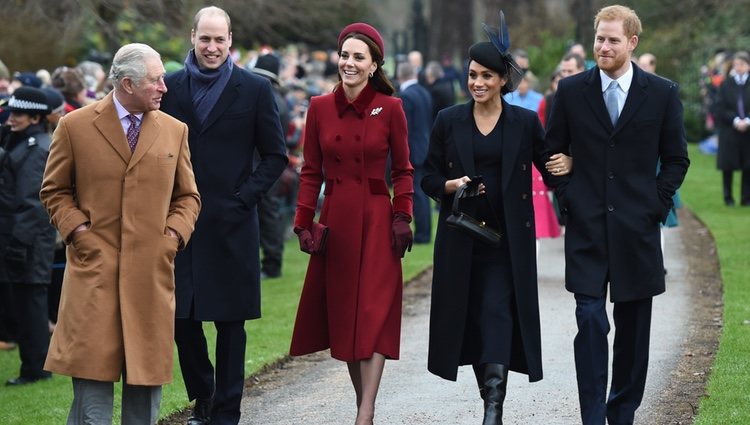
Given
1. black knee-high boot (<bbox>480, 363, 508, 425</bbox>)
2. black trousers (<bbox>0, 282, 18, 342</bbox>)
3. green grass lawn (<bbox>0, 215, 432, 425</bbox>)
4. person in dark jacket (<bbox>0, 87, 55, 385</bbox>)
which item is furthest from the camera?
black trousers (<bbox>0, 282, 18, 342</bbox>)

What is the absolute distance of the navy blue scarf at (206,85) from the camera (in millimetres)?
7207

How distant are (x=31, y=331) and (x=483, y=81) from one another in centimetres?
412

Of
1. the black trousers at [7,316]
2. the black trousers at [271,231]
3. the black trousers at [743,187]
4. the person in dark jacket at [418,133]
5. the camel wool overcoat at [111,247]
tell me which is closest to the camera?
the camel wool overcoat at [111,247]

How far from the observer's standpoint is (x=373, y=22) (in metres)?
39.6

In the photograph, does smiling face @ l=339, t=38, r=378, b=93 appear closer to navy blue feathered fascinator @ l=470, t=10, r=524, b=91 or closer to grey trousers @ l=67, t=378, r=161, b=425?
navy blue feathered fascinator @ l=470, t=10, r=524, b=91

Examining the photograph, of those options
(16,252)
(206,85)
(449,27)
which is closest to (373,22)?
(449,27)

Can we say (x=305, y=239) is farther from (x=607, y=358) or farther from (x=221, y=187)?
(x=607, y=358)

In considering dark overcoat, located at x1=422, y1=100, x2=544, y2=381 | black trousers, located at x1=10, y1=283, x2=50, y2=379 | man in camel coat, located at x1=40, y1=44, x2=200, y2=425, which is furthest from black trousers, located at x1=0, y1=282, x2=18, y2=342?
man in camel coat, located at x1=40, y1=44, x2=200, y2=425

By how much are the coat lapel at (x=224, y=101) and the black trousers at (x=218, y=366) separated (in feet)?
3.46

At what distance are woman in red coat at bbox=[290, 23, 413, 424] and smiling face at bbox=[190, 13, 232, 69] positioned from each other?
597 millimetres

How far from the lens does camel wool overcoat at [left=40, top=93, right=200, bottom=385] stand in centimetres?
596

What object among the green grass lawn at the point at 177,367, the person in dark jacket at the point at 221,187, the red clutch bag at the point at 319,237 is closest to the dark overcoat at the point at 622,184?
the red clutch bag at the point at 319,237

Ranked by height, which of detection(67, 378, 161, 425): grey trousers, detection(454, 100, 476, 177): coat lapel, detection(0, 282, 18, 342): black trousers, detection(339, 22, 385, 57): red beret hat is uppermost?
detection(339, 22, 385, 57): red beret hat

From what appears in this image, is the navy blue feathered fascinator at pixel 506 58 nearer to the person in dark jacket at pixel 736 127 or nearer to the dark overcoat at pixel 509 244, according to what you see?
the dark overcoat at pixel 509 244
